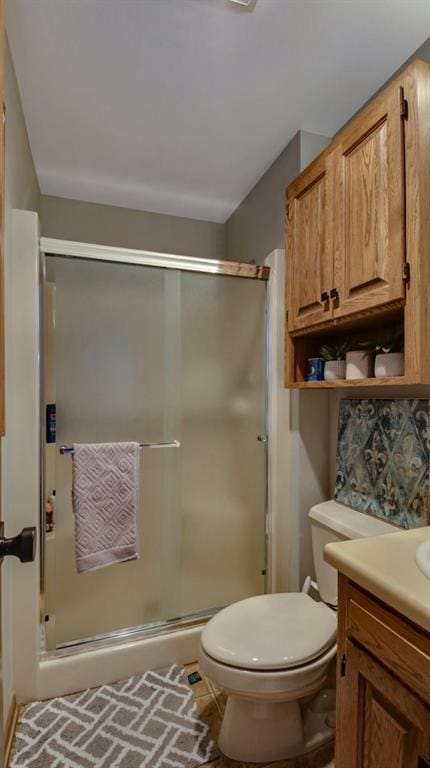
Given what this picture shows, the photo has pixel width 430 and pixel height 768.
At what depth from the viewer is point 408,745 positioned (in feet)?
2.49

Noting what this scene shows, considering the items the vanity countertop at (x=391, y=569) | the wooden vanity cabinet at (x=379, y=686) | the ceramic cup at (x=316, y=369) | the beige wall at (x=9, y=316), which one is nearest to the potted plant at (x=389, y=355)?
the ceramic cup at (x=316, y=369)

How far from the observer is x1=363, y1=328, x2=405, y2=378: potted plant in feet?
3.94

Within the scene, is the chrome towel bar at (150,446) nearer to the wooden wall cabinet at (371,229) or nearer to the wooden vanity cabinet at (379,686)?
the wooden wall cabinet at (371,229)

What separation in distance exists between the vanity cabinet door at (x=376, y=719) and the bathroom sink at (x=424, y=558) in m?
0.22

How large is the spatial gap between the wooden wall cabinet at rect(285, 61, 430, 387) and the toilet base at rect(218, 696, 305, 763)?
1108mm

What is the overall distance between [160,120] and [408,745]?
220cm

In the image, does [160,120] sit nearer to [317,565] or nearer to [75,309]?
[75,309]

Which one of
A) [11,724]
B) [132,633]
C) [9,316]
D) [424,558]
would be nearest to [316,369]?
[424,558]

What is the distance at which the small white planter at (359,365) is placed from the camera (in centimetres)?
135

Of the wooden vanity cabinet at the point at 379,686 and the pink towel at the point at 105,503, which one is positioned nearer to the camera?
the wooden vanity cabinet at the point at 379,686

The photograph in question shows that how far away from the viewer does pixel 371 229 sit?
123 centimetres

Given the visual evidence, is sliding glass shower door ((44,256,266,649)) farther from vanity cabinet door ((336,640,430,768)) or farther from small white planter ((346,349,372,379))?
vanity cabinet door ((336,640,430,768))

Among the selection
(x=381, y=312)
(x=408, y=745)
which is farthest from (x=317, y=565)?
(x=381, y=312)

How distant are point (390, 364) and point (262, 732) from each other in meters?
1.25
